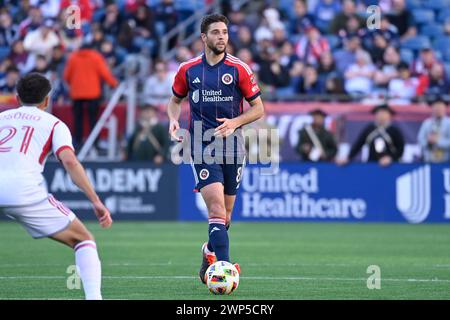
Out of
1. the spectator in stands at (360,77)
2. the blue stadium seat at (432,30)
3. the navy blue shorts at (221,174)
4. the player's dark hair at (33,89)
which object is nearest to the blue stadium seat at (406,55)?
the blue stadium seat at (432,30)

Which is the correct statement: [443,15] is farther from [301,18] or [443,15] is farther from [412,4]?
[301,18]

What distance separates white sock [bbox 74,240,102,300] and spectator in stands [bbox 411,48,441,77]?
16353 millimetres

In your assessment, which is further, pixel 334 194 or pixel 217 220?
pixel 334 194

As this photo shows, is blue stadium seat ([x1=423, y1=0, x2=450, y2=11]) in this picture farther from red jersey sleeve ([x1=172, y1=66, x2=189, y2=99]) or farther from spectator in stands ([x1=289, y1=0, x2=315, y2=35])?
red jersey sleeve ([x1=172, y1=66, x2=189, y2=99])

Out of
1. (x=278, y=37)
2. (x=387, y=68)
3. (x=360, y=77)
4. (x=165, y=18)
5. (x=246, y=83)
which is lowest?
(x=246, y=83)

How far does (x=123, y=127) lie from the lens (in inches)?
930

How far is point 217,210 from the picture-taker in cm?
1116

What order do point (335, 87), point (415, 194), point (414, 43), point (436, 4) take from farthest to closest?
1. point (436, 4)
2. point (414, 43)
3. point (335, 87)
4. point (415, 194)

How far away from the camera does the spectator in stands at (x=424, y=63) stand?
2416 cm

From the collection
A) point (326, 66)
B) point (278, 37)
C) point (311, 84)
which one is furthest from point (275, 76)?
point (278, 37)

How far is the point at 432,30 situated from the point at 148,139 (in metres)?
7.81
